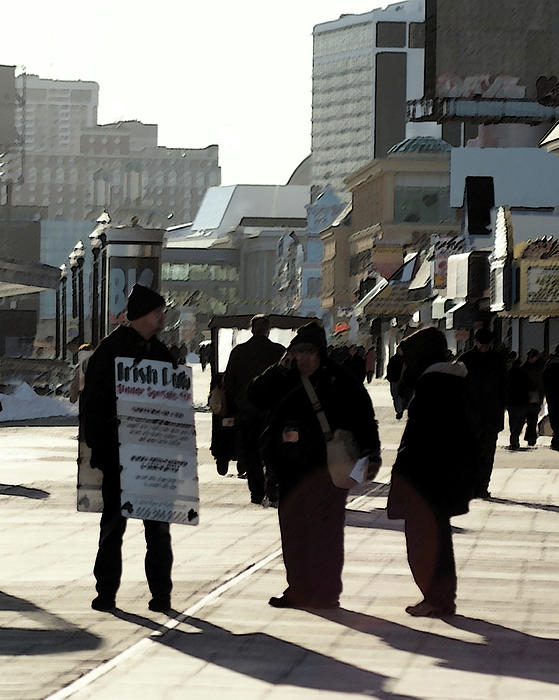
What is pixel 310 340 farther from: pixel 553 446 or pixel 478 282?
pixel 478 282

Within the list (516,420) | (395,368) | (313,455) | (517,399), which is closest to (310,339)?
(313,455)

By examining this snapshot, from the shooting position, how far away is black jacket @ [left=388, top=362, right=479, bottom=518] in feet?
34.2

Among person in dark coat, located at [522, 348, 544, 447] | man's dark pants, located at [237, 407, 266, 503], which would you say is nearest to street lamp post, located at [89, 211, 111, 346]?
person in dark coat, located at [522, 348, 544, 447]

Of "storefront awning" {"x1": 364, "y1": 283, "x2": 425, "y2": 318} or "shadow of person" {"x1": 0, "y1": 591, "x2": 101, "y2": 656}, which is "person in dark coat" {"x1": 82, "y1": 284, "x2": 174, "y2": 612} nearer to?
"shadow of person" {"x1": 0, "y1": 591, "x2": 101, "y2": 656}

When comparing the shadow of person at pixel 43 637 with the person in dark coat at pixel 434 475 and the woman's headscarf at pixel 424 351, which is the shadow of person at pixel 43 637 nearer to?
the person in dark coat at pixel 434 475

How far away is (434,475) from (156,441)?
140 cm

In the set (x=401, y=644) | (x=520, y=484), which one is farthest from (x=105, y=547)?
(x=520, y=484)

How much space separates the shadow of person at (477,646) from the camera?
8.46 m

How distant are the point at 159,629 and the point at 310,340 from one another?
1890 millimetres

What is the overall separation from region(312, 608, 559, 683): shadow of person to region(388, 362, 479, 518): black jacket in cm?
62

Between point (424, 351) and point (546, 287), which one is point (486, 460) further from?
point (546, 287)

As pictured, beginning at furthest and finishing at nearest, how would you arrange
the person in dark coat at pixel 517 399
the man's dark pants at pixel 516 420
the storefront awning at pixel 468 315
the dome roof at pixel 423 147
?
the dome roof at pixel 423 147
the storefront awning at pixel 468 315
the man's dark pants at pixel 516 420
the person in dark coat at pixel 517 399

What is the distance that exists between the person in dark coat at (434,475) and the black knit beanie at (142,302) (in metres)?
1.40

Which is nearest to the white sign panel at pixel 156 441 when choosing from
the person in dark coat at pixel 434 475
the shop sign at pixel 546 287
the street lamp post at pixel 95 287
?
the person in dark coat at pixel 434 475
